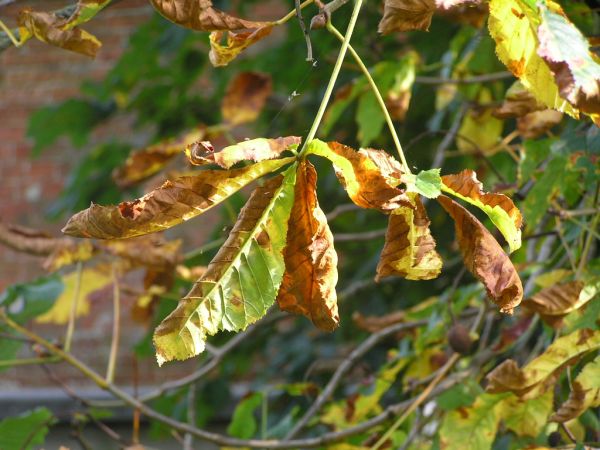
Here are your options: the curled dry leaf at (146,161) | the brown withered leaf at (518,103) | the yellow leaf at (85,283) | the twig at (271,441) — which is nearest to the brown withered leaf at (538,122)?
the brown withered leaf at (518,103)

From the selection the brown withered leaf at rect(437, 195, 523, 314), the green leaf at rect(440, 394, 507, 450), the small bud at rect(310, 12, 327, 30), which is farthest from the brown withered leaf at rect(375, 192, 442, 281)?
the green leaf at rect(440, 394, 507, 450)

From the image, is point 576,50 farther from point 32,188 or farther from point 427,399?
point 32,188

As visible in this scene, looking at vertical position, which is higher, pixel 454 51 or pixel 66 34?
pixel 66 34

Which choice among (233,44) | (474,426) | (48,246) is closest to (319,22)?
(233,44)

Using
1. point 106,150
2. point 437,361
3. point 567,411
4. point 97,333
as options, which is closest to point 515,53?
point 567,411

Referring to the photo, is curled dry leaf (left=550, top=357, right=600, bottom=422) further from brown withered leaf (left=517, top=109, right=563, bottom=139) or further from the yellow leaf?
the yellow leaf
